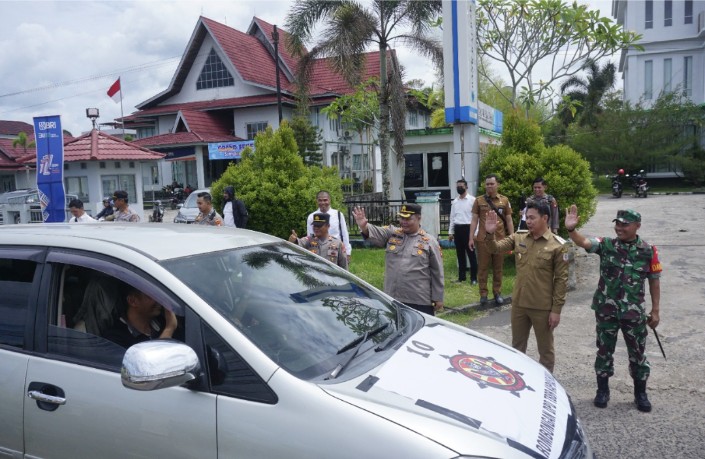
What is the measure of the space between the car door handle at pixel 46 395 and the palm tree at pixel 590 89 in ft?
164

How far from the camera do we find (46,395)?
100 inches

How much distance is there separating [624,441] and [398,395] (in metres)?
2.60

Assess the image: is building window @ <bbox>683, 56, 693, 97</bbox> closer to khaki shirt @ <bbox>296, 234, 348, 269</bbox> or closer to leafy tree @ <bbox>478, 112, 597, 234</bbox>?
leafy tree @ <bbox>478, 112, 597, 234</bbox>

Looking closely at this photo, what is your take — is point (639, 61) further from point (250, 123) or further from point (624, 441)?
point (624, 441)

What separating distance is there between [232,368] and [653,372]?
4.49 meters

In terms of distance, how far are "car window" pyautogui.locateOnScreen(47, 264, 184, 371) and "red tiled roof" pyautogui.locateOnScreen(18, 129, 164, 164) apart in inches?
679

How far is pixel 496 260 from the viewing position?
8070 mm

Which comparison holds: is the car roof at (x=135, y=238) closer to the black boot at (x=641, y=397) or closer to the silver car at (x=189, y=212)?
the black boot at (x=641, y=397)

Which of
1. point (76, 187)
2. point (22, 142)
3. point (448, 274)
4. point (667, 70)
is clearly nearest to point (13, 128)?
point (22, 142)

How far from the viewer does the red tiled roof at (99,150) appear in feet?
61.0

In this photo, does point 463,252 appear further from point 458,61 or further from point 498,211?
point 458,61

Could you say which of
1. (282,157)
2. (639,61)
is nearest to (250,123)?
(282,157)

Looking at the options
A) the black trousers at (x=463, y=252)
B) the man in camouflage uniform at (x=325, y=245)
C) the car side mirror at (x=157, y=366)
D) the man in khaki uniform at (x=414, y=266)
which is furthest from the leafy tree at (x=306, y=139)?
the car side mirror at (x=157, y=366)

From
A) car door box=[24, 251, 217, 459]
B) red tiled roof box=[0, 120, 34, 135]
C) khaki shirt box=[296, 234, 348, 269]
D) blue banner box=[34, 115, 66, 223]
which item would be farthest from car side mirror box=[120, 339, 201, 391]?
red tiled roof box=[0, 120, 34, 135]
